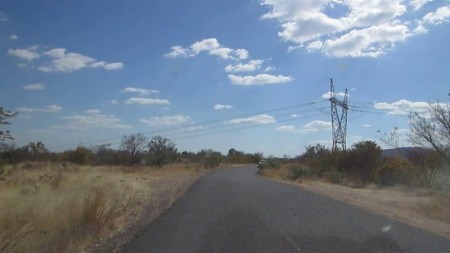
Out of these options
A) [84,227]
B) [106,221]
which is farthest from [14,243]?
[106,221]

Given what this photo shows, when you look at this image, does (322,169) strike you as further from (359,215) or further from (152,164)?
A: (152,164)

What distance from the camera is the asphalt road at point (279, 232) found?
10.3 m

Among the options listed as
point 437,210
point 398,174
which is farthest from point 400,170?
point 437,210

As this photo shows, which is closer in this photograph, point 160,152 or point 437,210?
point 437,210

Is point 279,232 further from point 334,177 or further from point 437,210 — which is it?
point 334,177

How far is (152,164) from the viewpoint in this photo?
90.8 m

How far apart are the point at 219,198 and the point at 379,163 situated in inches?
1107

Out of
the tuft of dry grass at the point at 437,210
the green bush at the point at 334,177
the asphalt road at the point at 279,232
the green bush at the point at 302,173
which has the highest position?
the green bush at the point at 302,173

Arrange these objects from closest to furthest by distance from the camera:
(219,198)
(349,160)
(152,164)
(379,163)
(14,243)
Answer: (14,243) < (219,198) < (379,163) < (349,160) < (152,164)

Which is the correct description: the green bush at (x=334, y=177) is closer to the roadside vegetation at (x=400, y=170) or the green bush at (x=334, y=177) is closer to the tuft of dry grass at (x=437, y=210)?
the roadside vegetation at (x=400, y=170)

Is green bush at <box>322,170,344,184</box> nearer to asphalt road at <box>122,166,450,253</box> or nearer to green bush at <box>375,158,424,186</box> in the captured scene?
green bush at <box>375,158,424,186</box>

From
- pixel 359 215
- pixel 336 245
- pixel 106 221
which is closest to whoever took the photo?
pixel 336 245

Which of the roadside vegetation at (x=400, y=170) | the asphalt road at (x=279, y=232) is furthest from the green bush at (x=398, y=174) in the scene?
the asphalt road at (x=279, y=232)

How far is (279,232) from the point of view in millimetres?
12156
